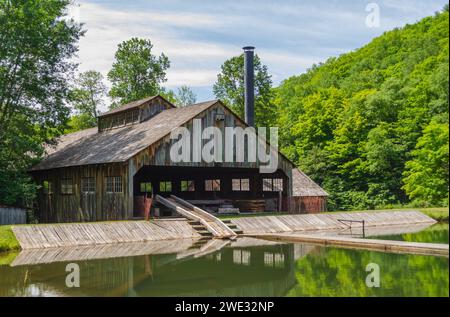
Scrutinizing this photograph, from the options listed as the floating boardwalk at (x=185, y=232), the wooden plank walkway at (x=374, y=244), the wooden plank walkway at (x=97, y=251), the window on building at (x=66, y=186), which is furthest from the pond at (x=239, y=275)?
the window on building at (x=66, y=186)

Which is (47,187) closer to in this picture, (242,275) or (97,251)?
(97,251)

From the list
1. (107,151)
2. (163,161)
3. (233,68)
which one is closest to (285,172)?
(163,161)

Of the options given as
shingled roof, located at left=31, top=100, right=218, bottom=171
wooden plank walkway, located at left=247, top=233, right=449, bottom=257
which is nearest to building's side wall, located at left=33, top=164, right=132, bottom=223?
shingled roof, located at left=31, top=100, right=218, bottom=171

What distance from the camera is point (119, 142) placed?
1262 inches

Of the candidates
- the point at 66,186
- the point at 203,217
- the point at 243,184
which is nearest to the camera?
the point at 203,217

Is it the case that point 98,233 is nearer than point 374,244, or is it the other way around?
point 374,244

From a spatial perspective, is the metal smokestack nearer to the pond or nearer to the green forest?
the green forest

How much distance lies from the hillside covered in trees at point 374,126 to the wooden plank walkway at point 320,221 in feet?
19.3

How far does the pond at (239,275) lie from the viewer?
1262 centimetres

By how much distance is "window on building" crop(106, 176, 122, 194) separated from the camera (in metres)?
28.5

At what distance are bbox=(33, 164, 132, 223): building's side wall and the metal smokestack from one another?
42.0 ft

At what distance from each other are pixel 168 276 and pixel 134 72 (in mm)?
43194

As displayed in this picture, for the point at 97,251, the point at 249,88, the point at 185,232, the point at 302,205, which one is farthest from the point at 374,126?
the point at 97,251
